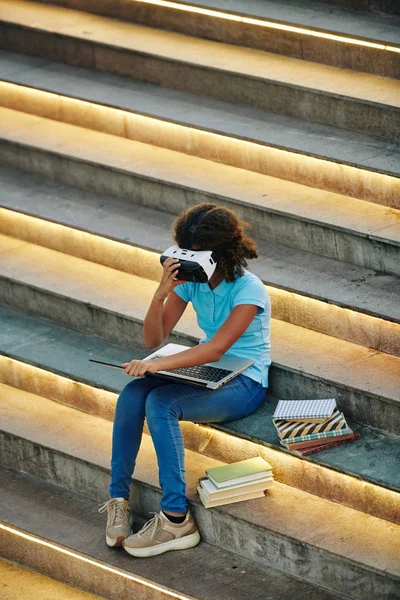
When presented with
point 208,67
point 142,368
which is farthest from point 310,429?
point 208,67

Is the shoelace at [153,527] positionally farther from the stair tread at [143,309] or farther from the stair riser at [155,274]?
the stair riser at [155,274]

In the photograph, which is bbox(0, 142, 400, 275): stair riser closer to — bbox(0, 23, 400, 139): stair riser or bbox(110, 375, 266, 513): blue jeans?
bbox(0, 23, 400, 139): stair riser

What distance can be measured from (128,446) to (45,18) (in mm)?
3422

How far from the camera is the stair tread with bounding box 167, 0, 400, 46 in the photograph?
605 cm

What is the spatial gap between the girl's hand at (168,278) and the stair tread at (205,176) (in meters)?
0.96

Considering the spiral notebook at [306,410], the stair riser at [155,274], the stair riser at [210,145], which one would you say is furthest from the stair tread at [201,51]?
the spiral notebook at [306,410]

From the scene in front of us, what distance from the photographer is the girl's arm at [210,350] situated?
4465 millimetres

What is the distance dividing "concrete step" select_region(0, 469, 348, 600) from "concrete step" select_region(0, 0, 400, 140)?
2222mm

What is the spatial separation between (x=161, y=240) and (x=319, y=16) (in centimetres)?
162

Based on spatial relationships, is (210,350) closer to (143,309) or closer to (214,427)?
(214,427)

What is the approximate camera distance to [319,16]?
20.8 ft

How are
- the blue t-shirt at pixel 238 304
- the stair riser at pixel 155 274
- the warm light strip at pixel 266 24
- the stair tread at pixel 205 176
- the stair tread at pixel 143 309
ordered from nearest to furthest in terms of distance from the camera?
the blue t-shirt at pixel 238 304 < the stair tread at pixel 143 309 < the stair riser at pixel 155 274 < the stair tread at pixel 205 176 < the warm light strip at pixel 266 24

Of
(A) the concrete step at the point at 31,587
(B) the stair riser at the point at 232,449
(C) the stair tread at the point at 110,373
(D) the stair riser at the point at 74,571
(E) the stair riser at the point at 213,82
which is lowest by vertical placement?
(A) the concrete step at the point at 31,587

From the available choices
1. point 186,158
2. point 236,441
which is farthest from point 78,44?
point 236,441
